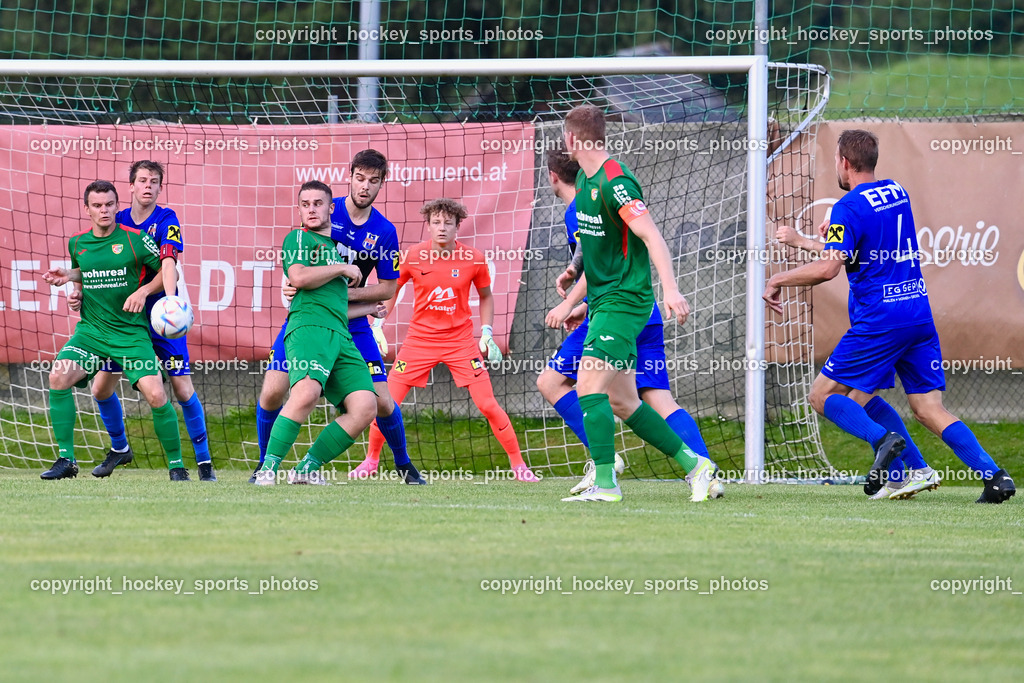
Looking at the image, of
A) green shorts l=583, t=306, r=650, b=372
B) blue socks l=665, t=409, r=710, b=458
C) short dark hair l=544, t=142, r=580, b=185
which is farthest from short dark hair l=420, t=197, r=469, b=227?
green shorts l=583, t=306, r=650, b=372

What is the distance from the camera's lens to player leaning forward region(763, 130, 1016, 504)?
691 cm

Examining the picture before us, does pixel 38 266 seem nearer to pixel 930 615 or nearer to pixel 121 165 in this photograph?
pixel 121 165

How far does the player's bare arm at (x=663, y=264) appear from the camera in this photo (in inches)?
227

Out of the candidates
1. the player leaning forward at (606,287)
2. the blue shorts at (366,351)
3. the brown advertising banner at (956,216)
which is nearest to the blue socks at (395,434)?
the blue shorts at (366,351)

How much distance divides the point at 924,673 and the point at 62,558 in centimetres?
266

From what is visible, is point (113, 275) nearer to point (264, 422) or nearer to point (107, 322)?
point (107, 322)

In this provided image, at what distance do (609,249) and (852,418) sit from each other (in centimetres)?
164

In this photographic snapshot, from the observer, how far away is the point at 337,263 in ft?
23.6

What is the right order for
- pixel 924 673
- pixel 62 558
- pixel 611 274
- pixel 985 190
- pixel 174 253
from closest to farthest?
1. pixel 924 673
2. pixel 62 558
3. pixel 611 274
4. pixel 174 253
5. pixel 985 190

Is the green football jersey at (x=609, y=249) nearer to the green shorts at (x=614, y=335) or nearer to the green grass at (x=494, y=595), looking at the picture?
the green shorts at (x=614, y=335)

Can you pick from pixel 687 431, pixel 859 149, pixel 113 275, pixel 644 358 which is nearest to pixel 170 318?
pixel 113 275

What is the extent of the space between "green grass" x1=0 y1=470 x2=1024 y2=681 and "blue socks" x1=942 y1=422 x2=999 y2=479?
674mm

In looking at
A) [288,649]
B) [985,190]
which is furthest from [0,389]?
[288,649]

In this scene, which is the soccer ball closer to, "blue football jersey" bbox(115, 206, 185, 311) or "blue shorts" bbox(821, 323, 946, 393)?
"blue football jersey" bbox(115, 206, 185, 311)
